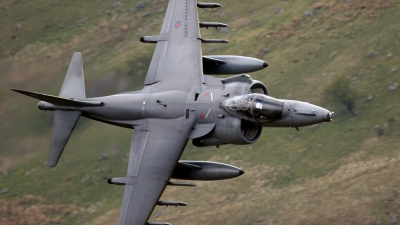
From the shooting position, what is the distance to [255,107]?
31531 millimetres

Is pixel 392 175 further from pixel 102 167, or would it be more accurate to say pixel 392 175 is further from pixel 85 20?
pixel 85 20

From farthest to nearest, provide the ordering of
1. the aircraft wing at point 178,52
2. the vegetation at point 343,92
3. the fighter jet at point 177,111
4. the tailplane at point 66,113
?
the vegetation at point 343,92, the tailplane at point 66,113, the aircraft wing at point 178,52, the fighter jet at point 177,111

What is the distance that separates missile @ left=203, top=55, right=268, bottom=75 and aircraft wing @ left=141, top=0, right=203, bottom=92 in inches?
37.2

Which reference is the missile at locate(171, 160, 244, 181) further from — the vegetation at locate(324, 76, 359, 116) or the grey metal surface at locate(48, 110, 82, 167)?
the vegetation at locate(324, 76, 359, 116)

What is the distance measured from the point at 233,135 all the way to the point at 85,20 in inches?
1311

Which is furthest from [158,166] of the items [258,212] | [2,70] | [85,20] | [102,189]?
[85,20]

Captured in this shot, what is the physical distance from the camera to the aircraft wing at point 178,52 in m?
35.2

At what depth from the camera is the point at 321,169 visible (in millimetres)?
48719

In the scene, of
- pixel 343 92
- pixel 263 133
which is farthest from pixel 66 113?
pixel 343 92

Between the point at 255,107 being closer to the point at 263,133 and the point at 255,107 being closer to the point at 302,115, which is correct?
the point at 302,115

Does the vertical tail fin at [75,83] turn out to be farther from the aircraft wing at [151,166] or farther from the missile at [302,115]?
the missile at [302,115]

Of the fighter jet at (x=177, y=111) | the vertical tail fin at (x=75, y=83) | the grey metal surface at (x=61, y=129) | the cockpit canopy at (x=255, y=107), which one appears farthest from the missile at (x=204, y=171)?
the vertical tail fin at (x=75, y=83)

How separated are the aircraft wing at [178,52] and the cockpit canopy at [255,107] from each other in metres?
2.75

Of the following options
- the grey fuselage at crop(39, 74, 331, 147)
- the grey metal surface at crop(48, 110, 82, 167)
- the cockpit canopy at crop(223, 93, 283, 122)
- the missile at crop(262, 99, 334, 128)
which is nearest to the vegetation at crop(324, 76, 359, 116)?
the grey fuselage at crop(39, 74, 331, 147)
